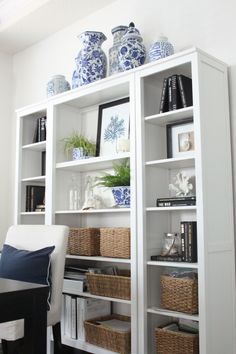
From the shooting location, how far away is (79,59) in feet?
9.83

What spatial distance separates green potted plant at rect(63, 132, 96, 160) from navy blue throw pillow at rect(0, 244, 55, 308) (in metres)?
0.87

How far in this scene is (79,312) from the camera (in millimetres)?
2869

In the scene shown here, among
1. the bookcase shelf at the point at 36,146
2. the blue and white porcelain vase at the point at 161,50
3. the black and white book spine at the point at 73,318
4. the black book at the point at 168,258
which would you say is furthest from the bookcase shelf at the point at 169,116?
the black and white book spine at the point at 73,318

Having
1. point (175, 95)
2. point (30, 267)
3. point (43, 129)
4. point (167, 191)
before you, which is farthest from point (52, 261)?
point (43, 129)

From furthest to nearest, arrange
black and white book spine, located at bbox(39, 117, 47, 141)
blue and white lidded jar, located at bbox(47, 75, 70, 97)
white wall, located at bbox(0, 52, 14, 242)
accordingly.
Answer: white wall, located at bbox(0, 52, 14, 242), black and white book spine, located at bbox(39, 117, 47, 141), blue and white lidded jar, located at bbox(47, 75, 70, 97)

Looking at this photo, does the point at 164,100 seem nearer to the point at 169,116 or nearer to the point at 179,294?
the point at 169,116

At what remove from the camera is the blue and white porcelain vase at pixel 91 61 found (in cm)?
296

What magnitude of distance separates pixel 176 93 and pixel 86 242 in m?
1.18

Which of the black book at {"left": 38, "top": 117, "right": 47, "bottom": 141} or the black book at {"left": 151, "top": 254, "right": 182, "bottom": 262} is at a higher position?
the black book at {"left": 38, "top": 117, "right": 47, "bottom": 141}

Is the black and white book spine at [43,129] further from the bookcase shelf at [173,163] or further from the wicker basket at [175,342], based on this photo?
the wicker basket at [175,342]

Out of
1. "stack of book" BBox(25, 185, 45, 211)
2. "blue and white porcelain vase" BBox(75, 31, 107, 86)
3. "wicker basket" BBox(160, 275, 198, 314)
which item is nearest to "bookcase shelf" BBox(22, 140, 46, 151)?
"stack of book" BBox(25, 185, 45, 211)

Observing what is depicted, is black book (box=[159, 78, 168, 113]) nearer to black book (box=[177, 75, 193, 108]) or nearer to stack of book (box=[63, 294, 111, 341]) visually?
black book (box=[177, 75, 193, 108])

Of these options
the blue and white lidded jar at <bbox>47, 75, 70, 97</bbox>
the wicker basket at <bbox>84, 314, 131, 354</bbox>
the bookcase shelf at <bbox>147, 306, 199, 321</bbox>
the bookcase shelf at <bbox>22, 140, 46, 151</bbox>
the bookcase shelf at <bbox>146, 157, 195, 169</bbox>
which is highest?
the blue and white lidded jar at <bbox>47, 75, 70, 97</bbox>

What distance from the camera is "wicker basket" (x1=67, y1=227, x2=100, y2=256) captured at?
2861 mm
